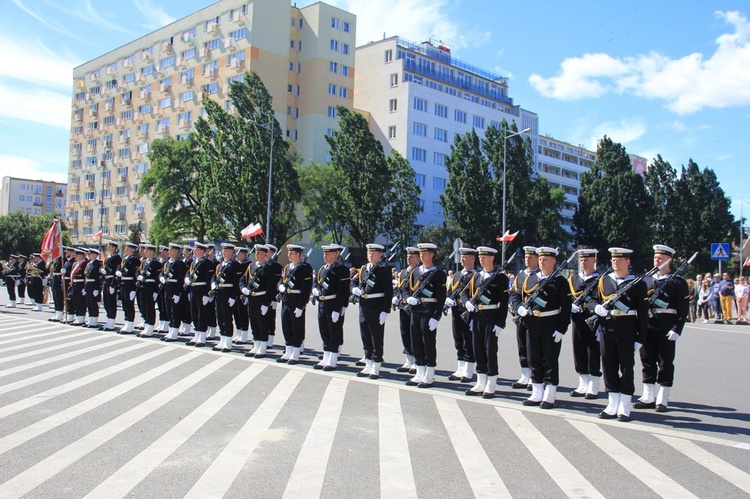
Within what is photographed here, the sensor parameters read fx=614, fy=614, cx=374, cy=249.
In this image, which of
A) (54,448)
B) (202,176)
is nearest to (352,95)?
(202,176)

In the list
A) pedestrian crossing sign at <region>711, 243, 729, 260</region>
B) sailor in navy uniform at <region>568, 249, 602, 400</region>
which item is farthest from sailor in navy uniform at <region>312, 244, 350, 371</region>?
pedestrian crossing sign at <region>711, 243, 729, 260</region>

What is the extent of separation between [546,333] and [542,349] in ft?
0.71

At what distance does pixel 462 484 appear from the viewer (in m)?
5.01

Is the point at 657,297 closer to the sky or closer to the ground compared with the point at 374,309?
closer to the sky

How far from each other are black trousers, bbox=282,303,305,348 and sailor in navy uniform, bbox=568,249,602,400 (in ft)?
15.2

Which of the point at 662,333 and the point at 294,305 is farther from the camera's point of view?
the point at 294,305

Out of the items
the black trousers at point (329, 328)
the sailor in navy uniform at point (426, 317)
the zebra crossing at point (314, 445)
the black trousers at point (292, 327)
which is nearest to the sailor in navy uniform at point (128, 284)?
the zebra crossing at point (314, 445)

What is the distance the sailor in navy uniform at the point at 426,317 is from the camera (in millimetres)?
9148

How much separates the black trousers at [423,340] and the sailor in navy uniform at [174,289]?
634cm

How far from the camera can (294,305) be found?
35.6ft

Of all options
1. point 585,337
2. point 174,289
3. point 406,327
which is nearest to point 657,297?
point 585,337

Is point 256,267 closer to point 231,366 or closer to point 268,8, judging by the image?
point 231,366

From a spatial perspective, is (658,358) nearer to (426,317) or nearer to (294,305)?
(426,317)

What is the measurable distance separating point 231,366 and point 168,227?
1655 inches
